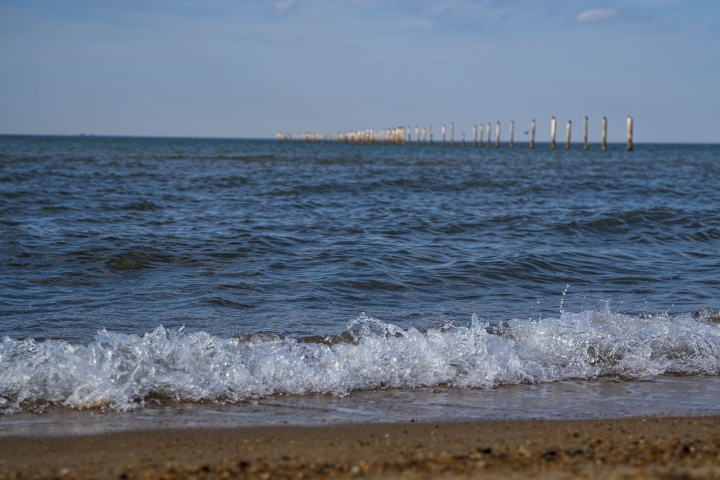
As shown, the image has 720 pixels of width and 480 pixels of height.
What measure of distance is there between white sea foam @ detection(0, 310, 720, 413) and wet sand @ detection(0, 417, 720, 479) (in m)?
0.75

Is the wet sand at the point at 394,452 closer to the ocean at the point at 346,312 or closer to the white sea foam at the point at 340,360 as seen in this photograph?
the ocean at the point at 346,312

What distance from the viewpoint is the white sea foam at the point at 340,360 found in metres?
4.43

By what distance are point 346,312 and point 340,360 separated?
1.60 metres

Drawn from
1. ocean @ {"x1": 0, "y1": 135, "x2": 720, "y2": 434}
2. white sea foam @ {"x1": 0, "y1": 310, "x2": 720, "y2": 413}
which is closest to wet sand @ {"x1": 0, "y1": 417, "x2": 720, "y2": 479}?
ocean @ {"x1": 0, "y1": 135, "x2": 720, "y2": 434}

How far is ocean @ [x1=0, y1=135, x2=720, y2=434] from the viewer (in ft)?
14.5

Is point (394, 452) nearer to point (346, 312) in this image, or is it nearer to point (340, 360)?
point (340, 360)

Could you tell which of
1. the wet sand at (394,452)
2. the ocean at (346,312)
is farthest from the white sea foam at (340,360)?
the wet sand at (394,452)

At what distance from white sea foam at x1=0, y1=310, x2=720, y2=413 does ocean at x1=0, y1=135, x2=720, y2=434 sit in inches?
0.5

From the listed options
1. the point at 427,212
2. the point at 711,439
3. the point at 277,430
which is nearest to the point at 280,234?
the point at 427,212

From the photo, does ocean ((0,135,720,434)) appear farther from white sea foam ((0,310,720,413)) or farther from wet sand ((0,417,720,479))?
wet sand ((0,417,720,479))

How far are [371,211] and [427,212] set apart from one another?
3.19 ft

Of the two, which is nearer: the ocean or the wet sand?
the wet sand

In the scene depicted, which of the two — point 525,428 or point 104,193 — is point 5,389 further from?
point 104,193

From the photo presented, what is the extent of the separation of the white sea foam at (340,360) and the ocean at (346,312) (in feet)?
0.05
